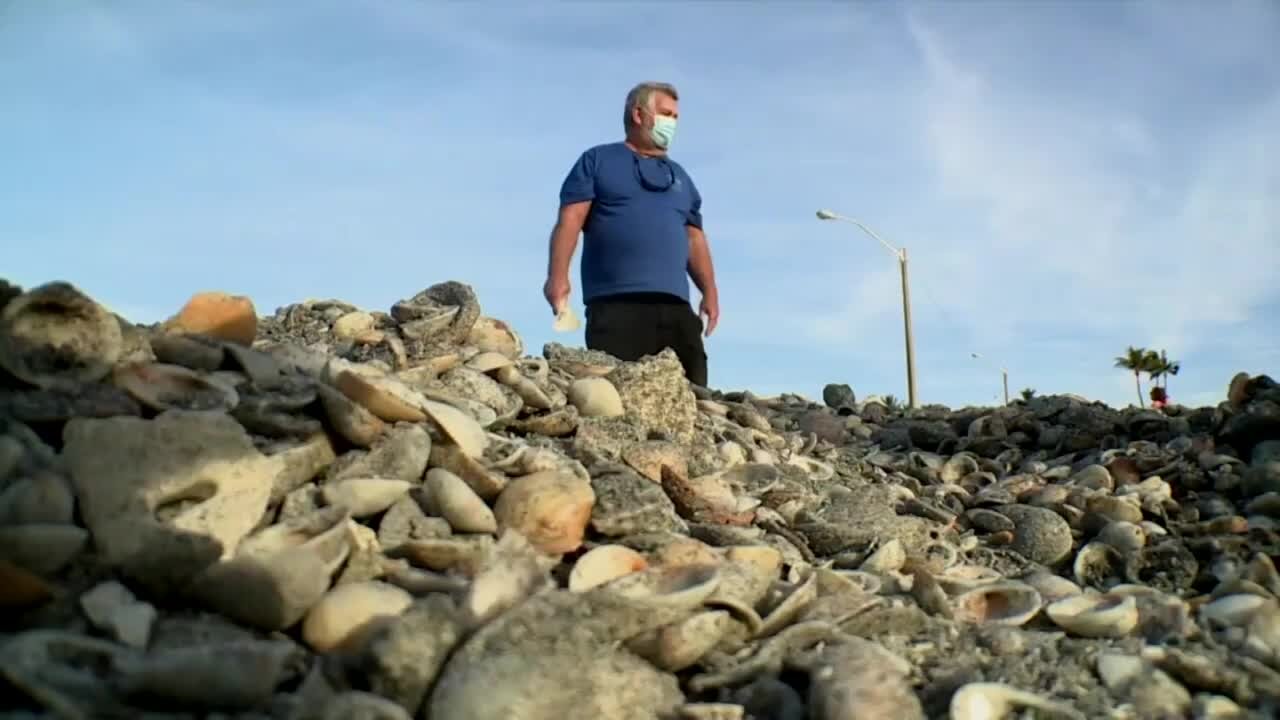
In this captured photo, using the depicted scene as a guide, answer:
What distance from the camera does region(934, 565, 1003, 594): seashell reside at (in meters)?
3.46

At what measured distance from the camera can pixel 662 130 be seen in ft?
18.7

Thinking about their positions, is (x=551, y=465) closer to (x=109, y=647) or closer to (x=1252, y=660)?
(x=109, y=647)

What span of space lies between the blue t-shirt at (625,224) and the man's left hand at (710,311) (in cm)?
73

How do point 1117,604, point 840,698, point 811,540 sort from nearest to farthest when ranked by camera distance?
point 840,698 → point 1117,604 → point 811,540

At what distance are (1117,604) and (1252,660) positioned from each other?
47 cm

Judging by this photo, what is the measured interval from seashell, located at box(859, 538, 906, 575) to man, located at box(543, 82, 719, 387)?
2.17m

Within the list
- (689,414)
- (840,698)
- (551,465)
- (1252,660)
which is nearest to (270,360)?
(551,465)

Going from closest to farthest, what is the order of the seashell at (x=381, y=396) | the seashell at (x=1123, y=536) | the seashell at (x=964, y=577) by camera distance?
the seashell at (x=381, y=396) < the seashell at (x=964, y=577) < the seashell at (x=1123, y=536)

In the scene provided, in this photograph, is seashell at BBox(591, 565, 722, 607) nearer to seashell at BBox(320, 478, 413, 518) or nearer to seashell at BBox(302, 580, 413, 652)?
seashell at BBox(302, 580, 413, 652)

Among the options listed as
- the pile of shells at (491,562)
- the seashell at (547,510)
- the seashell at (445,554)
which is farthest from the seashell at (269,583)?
the seashell at (547,510)

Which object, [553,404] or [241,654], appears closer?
[241,654]

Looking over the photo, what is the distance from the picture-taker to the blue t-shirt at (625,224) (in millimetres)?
5613

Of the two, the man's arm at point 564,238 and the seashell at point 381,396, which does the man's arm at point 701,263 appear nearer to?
the man's arm at point 564,238

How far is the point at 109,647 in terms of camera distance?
2160 millimetres
